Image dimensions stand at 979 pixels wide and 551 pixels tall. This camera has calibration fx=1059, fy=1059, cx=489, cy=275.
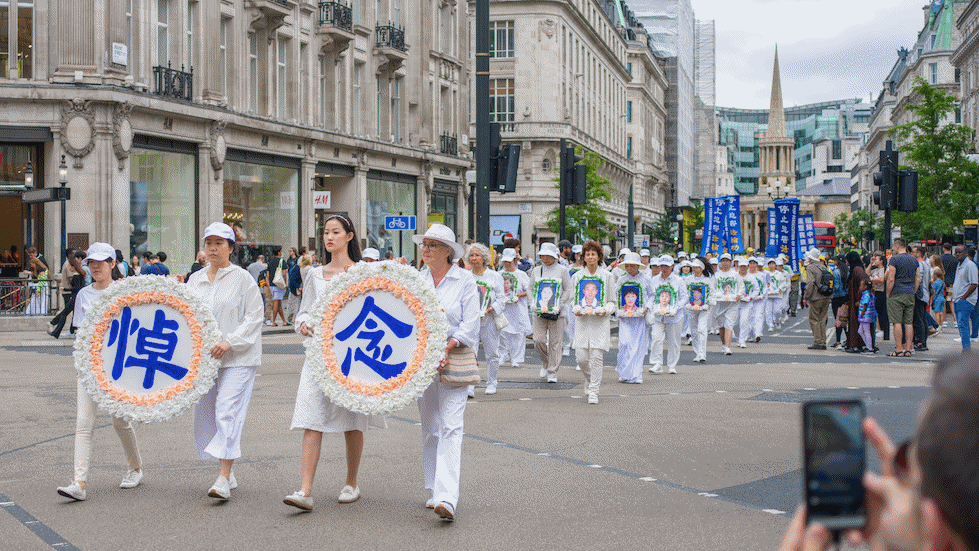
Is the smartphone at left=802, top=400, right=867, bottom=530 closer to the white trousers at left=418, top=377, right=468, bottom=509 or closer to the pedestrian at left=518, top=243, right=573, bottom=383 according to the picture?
the white trousers at left=418, top=377, right=468, bottom=509

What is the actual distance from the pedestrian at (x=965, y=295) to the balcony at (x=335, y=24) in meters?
23.2

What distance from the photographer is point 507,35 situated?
69250mm

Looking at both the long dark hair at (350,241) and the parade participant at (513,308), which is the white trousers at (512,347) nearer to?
the parade participant at (513,308)

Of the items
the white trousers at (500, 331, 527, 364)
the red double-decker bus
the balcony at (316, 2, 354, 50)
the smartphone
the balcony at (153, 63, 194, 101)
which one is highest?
the balcony at (316, 2, 354, 50)

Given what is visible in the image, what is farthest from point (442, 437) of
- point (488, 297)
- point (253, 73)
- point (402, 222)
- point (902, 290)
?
point (253, 73)

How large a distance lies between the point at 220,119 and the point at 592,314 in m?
20.5

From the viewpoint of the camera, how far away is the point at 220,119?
3102 cm

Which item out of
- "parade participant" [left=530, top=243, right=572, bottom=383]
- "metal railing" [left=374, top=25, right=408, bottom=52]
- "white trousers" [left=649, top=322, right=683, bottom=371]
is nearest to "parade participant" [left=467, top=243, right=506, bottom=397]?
"parade participant" [left=530, top=243, right=572, bottom=383]

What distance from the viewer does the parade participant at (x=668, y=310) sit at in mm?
17188

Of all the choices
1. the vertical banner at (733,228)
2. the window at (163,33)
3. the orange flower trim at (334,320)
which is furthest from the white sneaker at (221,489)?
the vertical banner at (733,228)

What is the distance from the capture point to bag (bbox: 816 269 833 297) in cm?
2245

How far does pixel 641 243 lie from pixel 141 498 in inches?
2512

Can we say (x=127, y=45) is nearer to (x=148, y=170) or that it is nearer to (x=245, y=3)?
(x=148, y=170)

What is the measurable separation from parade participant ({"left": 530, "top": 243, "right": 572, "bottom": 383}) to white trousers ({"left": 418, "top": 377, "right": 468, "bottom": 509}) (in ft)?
24.3
